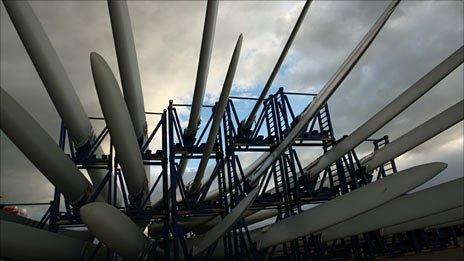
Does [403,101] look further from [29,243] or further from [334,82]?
[29,243]

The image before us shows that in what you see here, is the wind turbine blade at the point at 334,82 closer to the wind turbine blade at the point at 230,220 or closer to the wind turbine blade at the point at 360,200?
the wind turbine blade at the point at 230,220

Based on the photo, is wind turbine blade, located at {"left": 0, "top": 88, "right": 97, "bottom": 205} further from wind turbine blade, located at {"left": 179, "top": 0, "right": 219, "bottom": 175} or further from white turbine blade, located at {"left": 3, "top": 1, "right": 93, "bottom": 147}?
wind turbine blade, located at {"left": 179, "top": 0, "right": 219, "bottom": 175}

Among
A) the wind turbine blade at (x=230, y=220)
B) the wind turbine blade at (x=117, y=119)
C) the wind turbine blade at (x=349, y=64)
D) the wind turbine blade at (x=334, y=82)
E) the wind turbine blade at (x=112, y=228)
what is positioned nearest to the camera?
the wind turbine blade at (x=112, y=228)

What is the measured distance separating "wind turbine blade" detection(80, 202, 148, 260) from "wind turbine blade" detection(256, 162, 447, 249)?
3.53 metres

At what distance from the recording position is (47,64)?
7289mm

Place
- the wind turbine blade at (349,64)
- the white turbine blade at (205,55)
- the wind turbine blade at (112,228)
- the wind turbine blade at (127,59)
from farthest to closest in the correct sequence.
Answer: the wind turbine blade at (127,59) < the white turbine blade at (205,55) < the wind turbine blade at (349,64) < the wind turbine blade at (112,228)

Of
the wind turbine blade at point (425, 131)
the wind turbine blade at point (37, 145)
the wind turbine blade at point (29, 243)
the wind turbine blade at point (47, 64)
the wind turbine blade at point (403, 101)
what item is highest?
the wind turbine blade at point (47, 64)

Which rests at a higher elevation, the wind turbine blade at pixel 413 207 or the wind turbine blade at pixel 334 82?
the wind turbine blade at pixel 334 82

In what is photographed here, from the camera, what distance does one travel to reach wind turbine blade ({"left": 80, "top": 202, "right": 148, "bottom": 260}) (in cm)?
582

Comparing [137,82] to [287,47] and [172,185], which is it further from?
[287,47]

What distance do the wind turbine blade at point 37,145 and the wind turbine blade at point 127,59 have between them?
2.25 m

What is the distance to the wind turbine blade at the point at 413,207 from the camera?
6.00 meters

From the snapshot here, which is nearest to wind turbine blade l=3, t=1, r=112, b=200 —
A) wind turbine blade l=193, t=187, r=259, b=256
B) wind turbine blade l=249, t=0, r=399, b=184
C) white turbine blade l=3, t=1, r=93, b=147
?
white turbine blade l=3, t=1, r=93, b=147

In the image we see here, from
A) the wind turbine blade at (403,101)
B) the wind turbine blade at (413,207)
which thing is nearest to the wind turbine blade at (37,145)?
the wind turbine blade at (413,207)
